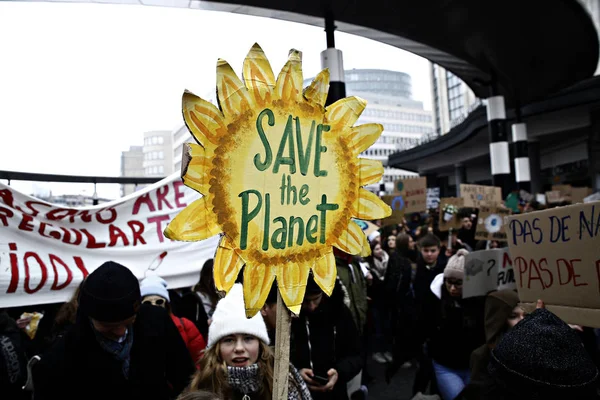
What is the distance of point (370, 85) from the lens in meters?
124

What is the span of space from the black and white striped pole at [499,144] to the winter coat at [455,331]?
27.3 feet

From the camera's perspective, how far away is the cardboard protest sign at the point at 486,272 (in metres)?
3.13

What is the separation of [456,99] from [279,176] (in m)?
64.4

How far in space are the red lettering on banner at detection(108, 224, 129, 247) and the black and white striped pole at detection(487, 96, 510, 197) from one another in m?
9.22

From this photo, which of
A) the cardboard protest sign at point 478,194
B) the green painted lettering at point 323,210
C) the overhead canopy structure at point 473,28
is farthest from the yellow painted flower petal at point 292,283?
the cardboard protest sign at point 478,194

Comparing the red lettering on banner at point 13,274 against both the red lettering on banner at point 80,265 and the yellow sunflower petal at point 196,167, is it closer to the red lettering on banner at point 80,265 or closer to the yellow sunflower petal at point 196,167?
the red lettering on banner at point 80,265

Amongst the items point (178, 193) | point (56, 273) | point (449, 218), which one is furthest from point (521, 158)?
point (56, 273)

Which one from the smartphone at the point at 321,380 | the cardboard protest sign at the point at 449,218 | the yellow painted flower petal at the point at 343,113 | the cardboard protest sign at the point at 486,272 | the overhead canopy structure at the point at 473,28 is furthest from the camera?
the cardboard protest sign at the point at 449,218

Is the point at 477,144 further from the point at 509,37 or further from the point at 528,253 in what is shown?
the point at 528,253

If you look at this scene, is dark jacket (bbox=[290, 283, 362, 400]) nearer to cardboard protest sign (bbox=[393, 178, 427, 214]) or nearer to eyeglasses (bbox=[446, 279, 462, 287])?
eyeglasses (bbox=[446, 279, 462, 287])

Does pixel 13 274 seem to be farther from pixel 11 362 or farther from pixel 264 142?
pixel 264 142

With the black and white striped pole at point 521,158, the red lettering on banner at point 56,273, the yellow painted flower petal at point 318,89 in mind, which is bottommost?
the red lettering on banner at point 56,273

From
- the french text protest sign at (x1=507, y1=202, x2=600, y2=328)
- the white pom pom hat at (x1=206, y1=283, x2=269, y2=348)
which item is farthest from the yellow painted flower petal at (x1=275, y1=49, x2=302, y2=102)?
the french text protest sign at (x1=507, y1=202, x2=600, y2=328)

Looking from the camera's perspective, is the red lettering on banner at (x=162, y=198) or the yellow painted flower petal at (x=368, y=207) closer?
the yellow painted flower petal at (x=368, y=207)
